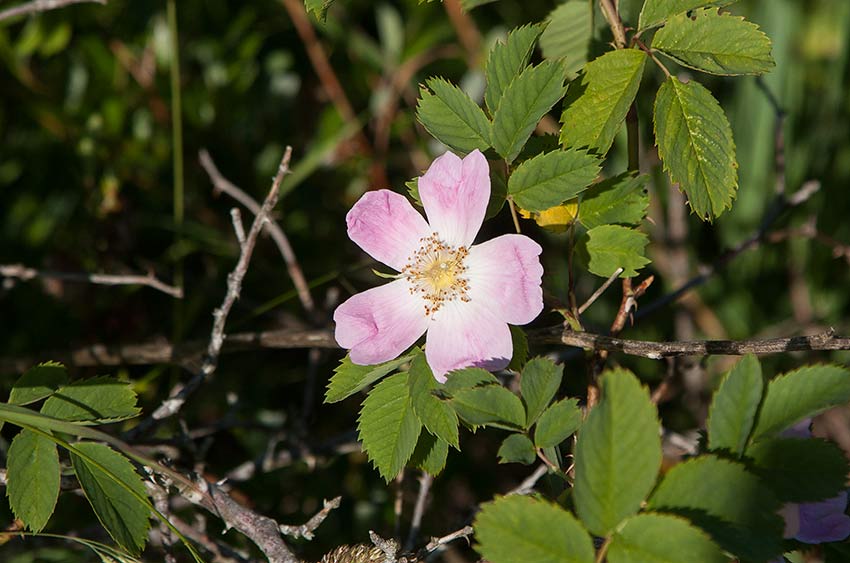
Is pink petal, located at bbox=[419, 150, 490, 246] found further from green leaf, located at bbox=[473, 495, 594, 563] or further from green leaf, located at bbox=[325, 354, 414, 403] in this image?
green leaf, located at bbox=[473, 495, 594, 563]

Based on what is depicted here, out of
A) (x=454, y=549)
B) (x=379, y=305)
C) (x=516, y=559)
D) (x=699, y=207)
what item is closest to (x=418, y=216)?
(x=379, y=305)

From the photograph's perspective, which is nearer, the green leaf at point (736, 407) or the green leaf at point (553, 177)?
the green leaf at point (736, 407)

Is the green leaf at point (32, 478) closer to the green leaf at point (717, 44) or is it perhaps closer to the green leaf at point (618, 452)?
the green leaf at point (618, 452)

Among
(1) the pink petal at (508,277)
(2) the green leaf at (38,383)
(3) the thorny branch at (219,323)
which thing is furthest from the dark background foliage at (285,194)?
(1) the pink petal at (508,277)

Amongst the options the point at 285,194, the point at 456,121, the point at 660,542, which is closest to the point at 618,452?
the point at 660,542

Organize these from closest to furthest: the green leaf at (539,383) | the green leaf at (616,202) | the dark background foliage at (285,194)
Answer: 1. the green leaf at (539,383)
2. the green leaf at (616,202)
3. the dark background foliage at (285,194)

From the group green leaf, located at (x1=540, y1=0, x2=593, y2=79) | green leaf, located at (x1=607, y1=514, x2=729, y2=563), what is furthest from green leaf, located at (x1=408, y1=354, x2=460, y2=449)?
green leaf, located at (x1=540, y1=0, x2=593, y2=79)

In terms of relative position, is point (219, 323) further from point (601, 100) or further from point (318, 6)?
point (601, 100)
